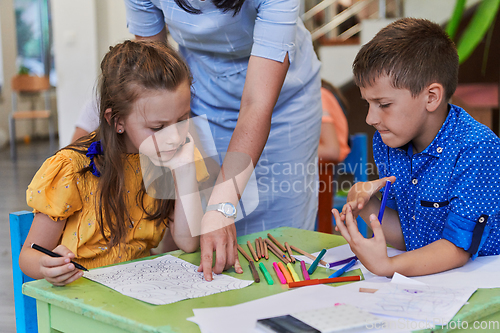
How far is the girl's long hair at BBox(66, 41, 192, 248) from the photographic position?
3.25 ft

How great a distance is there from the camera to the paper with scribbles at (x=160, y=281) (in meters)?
0.70

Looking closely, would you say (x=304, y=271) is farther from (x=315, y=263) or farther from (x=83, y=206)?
(x=83, y=206)

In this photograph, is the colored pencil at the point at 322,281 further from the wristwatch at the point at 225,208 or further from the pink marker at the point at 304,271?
the wristwatch at the point at 225,208

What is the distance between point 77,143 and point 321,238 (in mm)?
549

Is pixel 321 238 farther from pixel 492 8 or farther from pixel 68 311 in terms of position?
pixel 492 8

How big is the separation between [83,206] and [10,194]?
3.21m

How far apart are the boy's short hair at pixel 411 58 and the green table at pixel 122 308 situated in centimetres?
40

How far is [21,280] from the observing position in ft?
3.09

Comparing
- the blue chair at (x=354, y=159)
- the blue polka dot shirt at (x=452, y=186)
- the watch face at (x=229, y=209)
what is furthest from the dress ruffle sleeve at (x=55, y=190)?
the blue chair at (x=354, y=159)

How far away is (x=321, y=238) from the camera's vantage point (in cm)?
104

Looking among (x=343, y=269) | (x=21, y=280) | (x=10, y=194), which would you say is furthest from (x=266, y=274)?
(x=10, y=194)

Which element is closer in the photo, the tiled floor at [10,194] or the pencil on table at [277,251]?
the pencil on table at [277,251]

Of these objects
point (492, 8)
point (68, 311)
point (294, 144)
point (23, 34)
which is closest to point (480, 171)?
point (294, 144)

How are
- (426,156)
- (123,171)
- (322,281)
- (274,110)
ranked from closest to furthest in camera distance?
1. (322,281)
2. (426,156)
3. (123,171)
4. (274,110)
